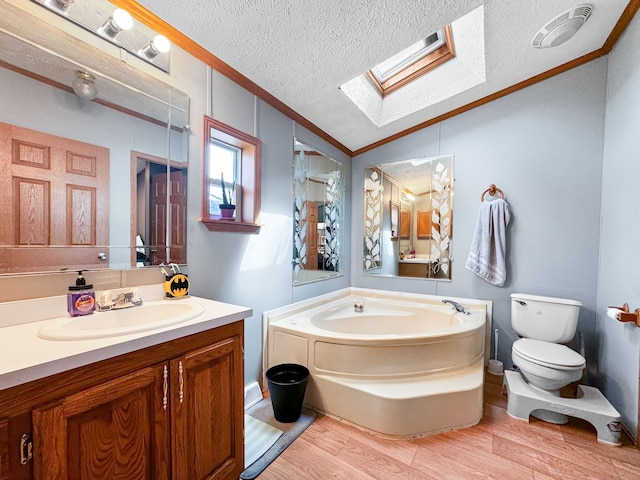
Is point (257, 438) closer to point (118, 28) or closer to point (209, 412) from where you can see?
point (209, 412)

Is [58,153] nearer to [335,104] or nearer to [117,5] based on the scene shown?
[117,5]

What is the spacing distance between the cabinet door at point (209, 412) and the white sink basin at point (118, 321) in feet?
0.56

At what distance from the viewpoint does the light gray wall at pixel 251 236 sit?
1645mm

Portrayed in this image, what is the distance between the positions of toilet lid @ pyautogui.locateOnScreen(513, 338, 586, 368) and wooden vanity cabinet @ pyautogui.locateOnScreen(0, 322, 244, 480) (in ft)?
6.31

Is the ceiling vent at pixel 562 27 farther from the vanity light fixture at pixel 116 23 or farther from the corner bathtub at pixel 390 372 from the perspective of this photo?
the vanity light fixture at pixel 116 23

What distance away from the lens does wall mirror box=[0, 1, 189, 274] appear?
103cm

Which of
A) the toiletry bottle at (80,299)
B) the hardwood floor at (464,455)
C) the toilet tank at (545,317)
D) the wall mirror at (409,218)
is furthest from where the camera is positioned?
the wall mirror at (409,218)

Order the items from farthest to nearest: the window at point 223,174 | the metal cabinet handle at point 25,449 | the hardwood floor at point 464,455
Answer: the window at point 223,174 → the hardwood floor at point 464,455 → the metal cabinet handle at point 25,449

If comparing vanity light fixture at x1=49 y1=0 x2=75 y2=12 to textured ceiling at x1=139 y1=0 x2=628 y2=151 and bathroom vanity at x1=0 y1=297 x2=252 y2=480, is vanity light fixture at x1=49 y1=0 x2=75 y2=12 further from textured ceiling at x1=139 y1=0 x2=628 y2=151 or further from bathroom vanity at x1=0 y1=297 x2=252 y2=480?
bathroom vanity at x1=0 y1=297 x2=252 y2=480

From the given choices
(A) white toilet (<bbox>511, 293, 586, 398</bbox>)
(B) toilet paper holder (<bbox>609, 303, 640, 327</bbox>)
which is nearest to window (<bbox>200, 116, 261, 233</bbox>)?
(A) white toilet (<bbox>511, 293, 586, 398</bbox>)

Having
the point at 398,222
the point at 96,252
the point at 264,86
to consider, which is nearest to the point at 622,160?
the point at 398,222

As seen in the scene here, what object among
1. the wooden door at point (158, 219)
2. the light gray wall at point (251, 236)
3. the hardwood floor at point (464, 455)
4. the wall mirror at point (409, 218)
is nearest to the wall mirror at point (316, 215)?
the light gray wall at point (251, 236)

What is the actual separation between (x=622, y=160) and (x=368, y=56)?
1.96 m

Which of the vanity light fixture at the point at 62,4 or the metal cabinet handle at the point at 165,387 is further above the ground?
the vanity light fixture at the point at 62,4
